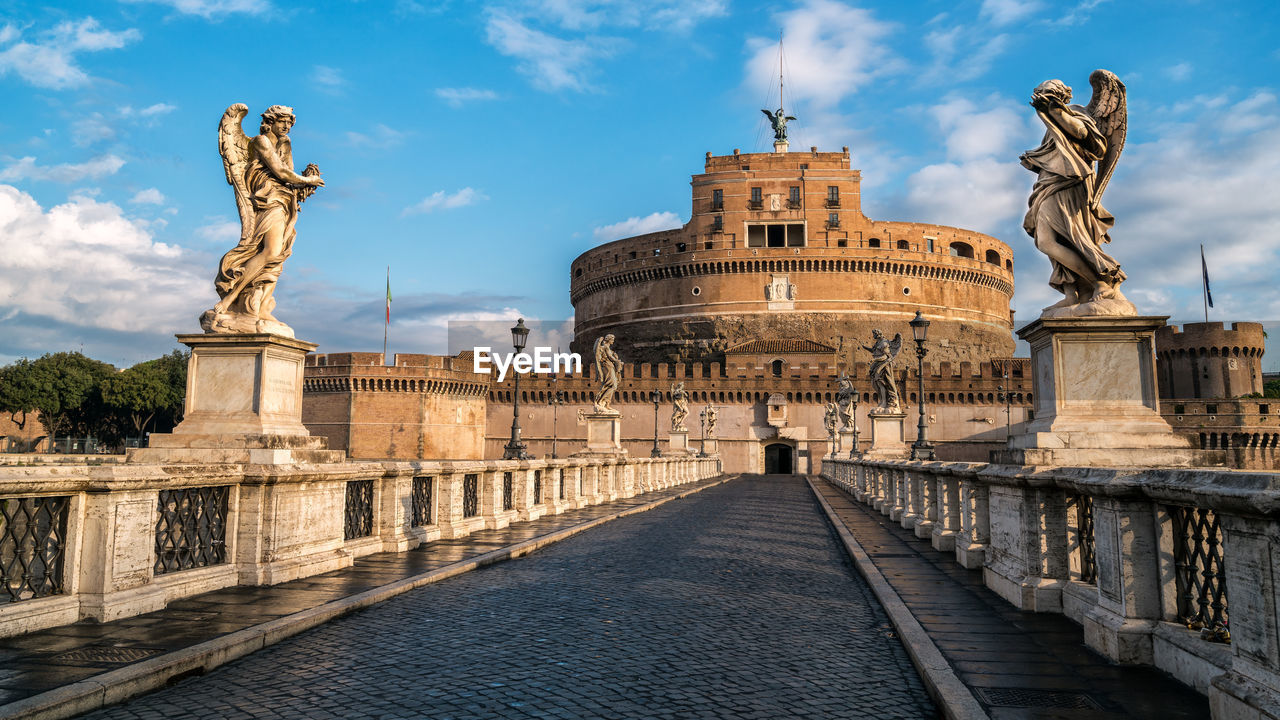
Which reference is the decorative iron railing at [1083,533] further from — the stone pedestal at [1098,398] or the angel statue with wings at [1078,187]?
the angel statue with wings at [1078,187]

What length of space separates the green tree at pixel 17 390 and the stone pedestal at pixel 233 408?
5953cm

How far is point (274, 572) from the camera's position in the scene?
6445 millimetres

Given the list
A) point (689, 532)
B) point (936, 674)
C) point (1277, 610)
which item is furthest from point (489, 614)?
point (689, 532)

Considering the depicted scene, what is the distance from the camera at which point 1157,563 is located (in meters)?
4.02

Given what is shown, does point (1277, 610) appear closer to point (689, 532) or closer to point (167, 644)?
point (167, 644)

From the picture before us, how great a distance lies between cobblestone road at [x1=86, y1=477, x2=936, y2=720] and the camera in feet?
12.6

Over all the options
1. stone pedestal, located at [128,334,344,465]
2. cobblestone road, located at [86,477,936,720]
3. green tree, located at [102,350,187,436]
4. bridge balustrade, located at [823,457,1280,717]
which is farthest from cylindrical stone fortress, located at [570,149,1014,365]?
bridge balustrade, located at [823,457,1280,717]

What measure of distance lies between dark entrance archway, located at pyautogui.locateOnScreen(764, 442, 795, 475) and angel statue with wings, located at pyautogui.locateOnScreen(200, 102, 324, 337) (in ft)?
179

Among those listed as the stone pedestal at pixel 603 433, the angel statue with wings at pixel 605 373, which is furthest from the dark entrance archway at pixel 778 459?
the angel statue with wings at pixel 605 373

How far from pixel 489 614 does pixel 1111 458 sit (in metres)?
4.18

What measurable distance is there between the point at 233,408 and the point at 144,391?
60.8 metres

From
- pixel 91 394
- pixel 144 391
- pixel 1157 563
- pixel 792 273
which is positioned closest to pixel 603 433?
pixel 1157 563

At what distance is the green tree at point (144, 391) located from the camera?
196ft

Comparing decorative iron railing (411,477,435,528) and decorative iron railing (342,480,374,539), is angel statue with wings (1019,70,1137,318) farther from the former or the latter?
decorative iron railing (411,477,435,528)
